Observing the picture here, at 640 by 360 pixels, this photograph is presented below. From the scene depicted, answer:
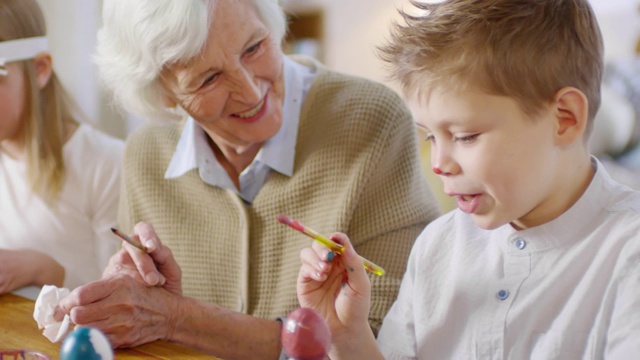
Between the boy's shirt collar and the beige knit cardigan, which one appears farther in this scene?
the beige knit cardigan

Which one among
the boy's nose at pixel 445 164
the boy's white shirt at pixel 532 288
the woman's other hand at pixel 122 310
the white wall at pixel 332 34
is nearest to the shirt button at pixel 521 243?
the boy's white shirt at pixel 532 288

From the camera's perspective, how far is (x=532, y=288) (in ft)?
3.48

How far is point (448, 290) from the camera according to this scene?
3.81 ft

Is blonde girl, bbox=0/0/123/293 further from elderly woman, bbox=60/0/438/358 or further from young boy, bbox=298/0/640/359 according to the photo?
young boy, bbox=298/0/640/359

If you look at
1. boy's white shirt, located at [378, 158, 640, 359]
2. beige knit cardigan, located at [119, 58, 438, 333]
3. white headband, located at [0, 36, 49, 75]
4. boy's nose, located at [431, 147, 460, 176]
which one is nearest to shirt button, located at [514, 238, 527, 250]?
boy's white shirt, located at [378, 158, 640, 359]

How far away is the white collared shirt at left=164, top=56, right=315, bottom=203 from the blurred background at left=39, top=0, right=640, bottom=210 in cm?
19

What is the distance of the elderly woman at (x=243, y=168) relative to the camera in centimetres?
141

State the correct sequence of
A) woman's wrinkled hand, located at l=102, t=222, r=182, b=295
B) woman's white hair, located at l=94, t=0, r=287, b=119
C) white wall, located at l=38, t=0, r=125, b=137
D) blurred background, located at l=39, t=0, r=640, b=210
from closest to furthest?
woman's wrinkled hand, located at l=102, t=222, r=182, b=295 < woman's white hair, located at l=94, t=0, r=287, b=119 < blurred background, located at l=39, t=0, r=640, b=210 < white wall, located at l=38, t=0, r=125, b=137

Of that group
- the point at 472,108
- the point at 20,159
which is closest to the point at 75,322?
the point at 472,108

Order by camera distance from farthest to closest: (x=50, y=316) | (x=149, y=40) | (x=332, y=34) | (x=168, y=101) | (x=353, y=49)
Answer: (x=332, y=34)
(x=353, y=49)
(x=168, y=101)
(x=149, y=40)
(x=50, y=316)

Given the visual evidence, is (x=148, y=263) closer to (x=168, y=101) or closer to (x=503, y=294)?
(x=168, y=101)

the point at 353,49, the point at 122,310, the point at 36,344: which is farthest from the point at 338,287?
the point at 353,49

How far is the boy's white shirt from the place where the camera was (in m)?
0.98

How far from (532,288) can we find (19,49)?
1.31 m
